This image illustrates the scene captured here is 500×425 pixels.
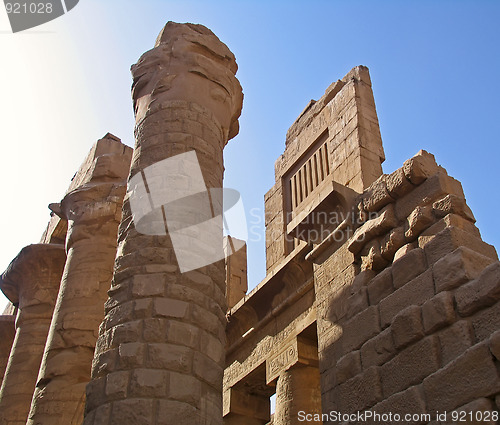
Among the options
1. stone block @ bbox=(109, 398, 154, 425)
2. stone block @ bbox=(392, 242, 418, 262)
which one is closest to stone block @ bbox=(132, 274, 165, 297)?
stone block @ bbox=(109, 398, 154, 425)

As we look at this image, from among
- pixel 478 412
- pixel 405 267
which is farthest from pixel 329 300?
pixel 478 412

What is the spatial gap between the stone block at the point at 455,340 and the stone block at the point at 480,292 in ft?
0.31

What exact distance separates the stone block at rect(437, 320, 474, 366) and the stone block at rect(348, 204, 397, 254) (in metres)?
1.28

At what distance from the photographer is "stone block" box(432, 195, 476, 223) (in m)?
4.57

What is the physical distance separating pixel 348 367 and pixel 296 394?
242cm

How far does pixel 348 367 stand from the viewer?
15.6 ft

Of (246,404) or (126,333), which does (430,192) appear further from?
(246,404)

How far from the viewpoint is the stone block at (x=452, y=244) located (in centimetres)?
436

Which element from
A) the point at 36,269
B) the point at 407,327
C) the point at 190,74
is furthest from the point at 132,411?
the point at 36,269

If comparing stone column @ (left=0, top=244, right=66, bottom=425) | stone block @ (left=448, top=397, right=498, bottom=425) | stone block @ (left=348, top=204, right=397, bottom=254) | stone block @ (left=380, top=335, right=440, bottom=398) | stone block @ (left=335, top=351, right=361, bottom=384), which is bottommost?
stone block @ (left=448, top=397, right=498, bottom=425)

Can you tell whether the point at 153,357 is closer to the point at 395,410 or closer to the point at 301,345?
the point at 395,410

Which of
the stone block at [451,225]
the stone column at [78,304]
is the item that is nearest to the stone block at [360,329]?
the stone block at [451,225]

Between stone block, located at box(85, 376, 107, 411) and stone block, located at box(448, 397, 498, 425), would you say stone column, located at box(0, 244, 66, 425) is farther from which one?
stone block, located at box(448, 397, 498, 425)

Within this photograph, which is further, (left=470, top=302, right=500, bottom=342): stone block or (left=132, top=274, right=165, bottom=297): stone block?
(left=132, top=274, right=165, bottom=297): stone block
